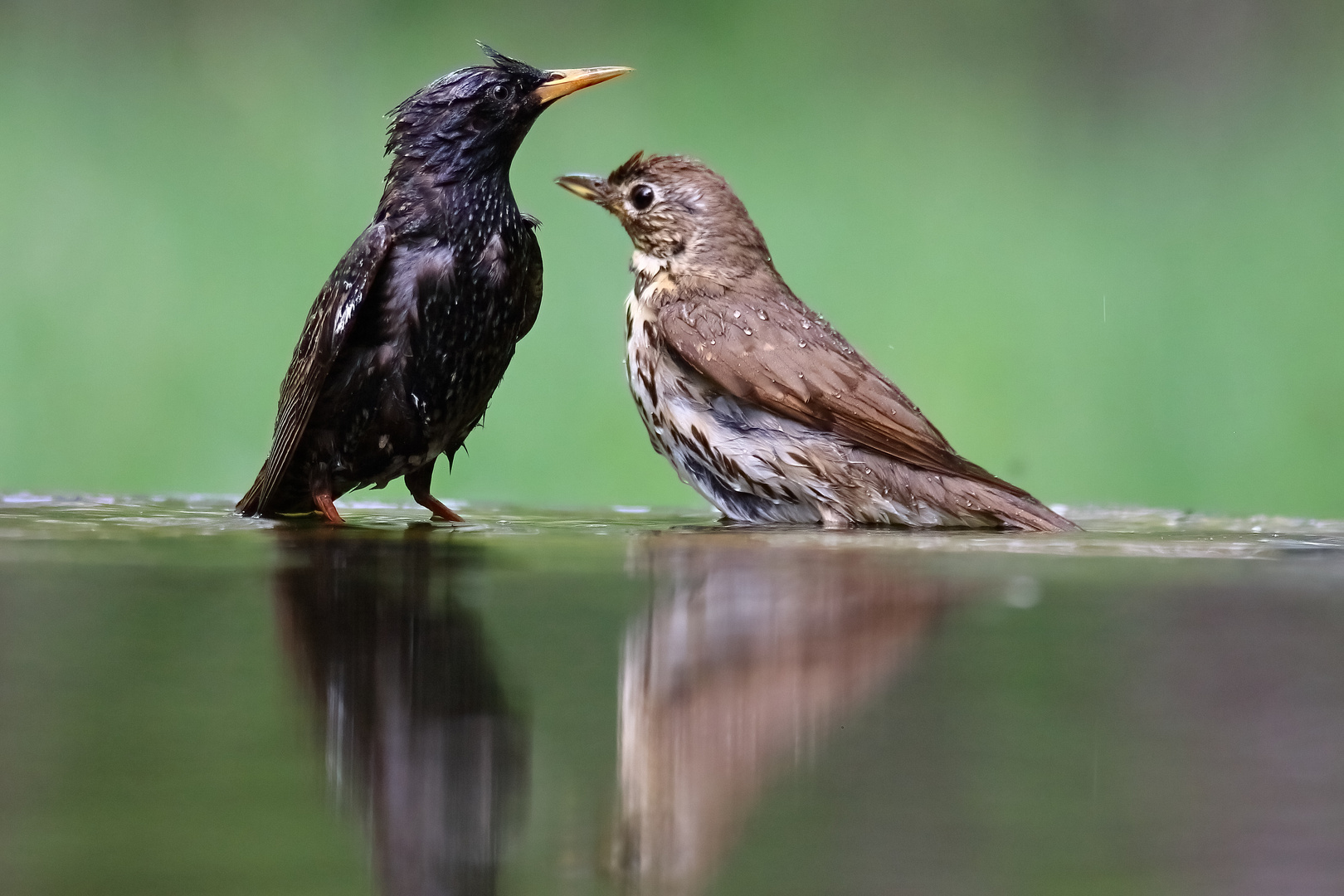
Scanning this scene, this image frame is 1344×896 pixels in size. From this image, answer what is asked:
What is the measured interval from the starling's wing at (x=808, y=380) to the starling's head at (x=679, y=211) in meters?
0.32

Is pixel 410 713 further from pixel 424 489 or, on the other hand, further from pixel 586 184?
pixel 586 184

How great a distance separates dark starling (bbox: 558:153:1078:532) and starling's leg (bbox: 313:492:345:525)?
77cm

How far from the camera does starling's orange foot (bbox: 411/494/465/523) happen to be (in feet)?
9.84

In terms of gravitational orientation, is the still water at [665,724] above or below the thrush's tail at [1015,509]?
below

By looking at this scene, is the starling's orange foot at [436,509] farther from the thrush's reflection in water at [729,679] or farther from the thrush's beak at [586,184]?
the thrush's reflection in water at [729,679]

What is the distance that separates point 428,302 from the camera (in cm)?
275

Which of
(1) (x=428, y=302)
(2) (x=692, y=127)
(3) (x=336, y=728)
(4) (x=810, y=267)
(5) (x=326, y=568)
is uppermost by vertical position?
(2) (x=692, y=127)

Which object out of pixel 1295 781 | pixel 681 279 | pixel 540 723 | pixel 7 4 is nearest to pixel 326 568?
pixel 540 723

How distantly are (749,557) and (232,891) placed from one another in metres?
0.87

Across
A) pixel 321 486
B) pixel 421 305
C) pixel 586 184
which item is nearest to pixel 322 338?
pixel 421 305

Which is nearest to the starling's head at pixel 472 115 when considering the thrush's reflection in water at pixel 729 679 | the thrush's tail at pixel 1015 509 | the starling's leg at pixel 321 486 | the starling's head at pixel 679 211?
the starling's head at pixel 679 211

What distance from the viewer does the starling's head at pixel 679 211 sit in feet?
11.1

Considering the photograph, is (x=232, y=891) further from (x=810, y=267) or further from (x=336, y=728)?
(x=810, y=267)

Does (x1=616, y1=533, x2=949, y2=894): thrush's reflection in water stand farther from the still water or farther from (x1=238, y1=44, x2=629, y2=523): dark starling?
(x1=238, y1=44, x2=629, y2=523): dark starling
